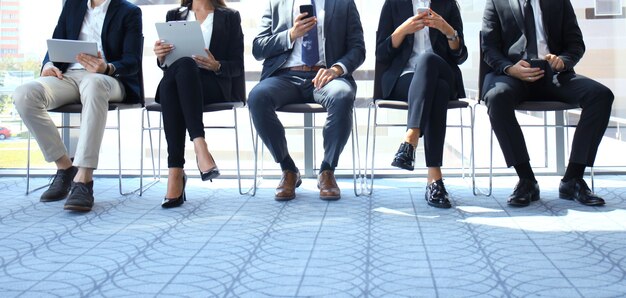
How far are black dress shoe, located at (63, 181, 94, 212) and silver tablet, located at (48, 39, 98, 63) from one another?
0.63 m

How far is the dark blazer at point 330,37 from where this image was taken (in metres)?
3.27

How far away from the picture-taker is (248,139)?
4.20 m

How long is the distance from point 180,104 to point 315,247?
118cm


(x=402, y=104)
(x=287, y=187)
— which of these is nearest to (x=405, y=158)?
(x=402, y=104)

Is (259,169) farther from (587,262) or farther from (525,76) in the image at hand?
(587,262)

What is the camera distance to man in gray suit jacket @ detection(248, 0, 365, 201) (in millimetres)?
3062

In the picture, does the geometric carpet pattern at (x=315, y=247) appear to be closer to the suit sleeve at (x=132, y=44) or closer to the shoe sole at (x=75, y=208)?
the shoe sole at (x=75, y=208)

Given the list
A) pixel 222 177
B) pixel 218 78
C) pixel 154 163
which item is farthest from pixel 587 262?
pixel 154 163

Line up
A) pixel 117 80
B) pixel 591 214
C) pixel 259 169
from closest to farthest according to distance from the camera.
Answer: pixel 591 214, pixel 117 80, pixel 259 169

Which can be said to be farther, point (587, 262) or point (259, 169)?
point (259, 169)

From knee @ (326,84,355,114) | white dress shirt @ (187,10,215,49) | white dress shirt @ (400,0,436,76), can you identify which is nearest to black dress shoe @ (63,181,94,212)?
white dress shirt @ (187,10,215,49)

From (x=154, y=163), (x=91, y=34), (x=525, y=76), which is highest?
(x=91, y=34)

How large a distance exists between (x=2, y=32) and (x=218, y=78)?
72.6 inches

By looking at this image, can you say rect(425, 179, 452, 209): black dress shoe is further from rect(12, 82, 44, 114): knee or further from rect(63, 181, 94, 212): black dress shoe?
rect(12, 82, 44, 114): knee
